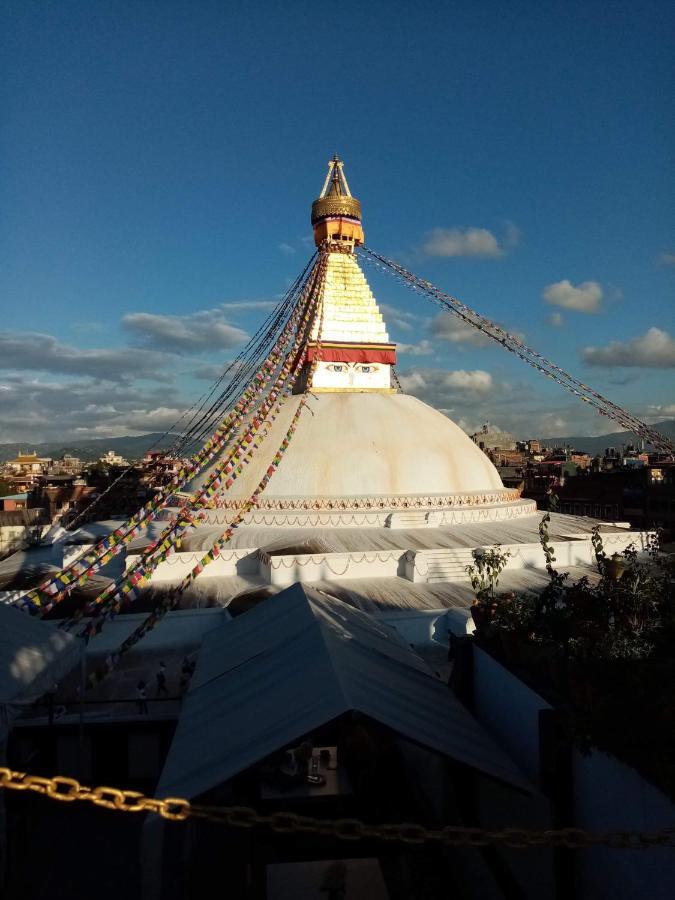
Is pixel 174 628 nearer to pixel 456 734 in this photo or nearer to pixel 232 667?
pixel 232 667

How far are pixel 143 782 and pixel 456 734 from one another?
14.4 feet

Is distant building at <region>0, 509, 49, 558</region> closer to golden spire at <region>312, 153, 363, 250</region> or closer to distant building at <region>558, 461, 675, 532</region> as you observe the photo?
golden spire at <region>312, 153, 363, 250</region>

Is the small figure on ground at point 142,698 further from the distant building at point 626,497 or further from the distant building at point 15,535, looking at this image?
the distant building at point 626,497

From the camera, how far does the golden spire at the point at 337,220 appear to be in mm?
19672

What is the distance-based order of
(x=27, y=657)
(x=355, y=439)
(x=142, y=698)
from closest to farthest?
1. (x=27, y=657)
2. (x=142, y=698)
3. (x=355, y=439)

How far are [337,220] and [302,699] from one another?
17821 millimetres

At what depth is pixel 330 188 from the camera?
20.5 metres

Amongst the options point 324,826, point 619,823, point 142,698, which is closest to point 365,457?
point 142,698

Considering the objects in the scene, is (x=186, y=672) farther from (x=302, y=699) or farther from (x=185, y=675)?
(x=302, y=699)

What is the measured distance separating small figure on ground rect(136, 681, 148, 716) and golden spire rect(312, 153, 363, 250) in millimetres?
15326

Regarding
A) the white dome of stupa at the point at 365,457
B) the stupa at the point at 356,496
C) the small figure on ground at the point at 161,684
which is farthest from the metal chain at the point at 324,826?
the white dome of stupa at the point at 365,457

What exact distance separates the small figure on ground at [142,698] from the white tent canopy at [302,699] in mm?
1356

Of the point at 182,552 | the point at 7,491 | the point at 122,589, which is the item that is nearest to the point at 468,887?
the point at 122,589

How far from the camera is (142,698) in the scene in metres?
7.39
